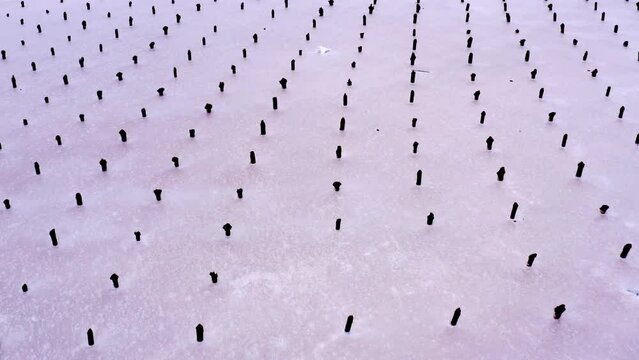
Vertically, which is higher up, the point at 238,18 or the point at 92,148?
the point at 238,18

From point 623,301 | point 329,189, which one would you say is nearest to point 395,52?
point 329,189

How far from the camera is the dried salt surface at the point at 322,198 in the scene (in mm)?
5719

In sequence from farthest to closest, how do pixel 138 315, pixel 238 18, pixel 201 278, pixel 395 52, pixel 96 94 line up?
pixel 238 18 < pixel 395 52 < pixel 96 94 < pixel 201 278 < pixel 138 315

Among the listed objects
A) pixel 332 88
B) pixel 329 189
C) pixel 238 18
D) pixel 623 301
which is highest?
pixel 238 18

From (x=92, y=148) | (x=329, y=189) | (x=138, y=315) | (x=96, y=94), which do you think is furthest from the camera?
(x=96, y=94)

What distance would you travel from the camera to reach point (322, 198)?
7590 mm

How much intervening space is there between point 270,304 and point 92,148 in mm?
4780

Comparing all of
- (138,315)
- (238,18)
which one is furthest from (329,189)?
(238,18)

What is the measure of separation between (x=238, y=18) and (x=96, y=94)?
4.92m

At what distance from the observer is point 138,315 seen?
5859mm

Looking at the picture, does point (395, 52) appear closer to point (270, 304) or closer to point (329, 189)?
point (329, 189)

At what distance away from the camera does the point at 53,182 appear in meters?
7.96

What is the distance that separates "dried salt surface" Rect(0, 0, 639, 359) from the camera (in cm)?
572

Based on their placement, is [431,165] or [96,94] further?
[96,94]
